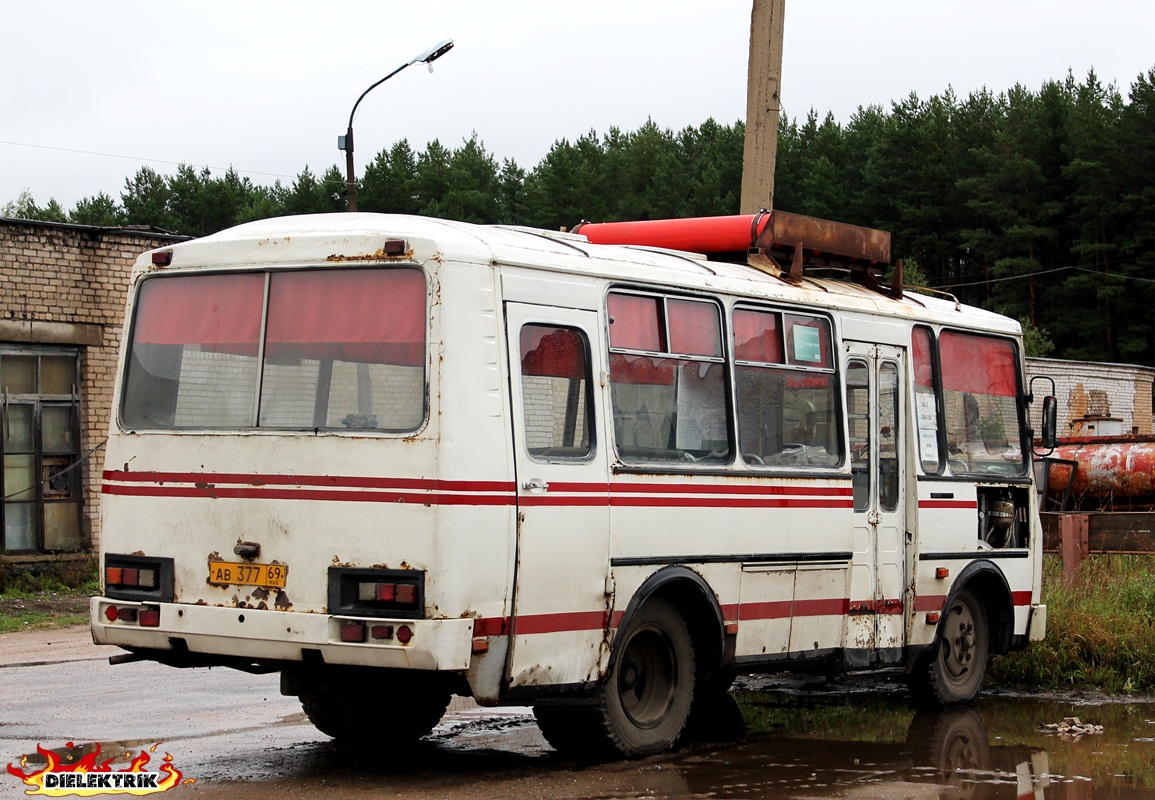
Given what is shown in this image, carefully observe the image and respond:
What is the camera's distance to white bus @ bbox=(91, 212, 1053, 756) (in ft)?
25.3

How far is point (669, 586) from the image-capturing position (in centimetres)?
904

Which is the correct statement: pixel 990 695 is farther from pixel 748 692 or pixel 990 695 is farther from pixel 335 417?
pixel 335 417

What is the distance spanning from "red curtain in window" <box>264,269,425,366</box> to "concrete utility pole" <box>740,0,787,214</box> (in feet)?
24.9

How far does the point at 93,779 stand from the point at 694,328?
4.11 meters

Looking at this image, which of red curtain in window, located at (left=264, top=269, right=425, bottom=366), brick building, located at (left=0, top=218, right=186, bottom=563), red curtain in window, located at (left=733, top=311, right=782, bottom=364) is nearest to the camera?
red curtain in window, located at (left=264, top=269, right=425, bottom=366)

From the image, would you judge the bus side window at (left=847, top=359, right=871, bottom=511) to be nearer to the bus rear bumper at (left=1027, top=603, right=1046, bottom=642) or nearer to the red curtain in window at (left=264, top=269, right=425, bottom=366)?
the bus rear bumper at (left=1027, top=603, right=1046, bottom=642)

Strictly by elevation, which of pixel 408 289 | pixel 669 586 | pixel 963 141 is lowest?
pixel 669 586

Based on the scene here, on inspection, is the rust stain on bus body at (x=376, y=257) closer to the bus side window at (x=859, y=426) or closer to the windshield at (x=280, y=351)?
the windshield at (x=280, y=351)

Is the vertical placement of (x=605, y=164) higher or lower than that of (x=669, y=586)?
higher

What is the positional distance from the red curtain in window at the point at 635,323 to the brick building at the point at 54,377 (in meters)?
13.1

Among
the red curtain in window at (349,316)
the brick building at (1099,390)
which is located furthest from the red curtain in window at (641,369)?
the brick building at (1099,390)

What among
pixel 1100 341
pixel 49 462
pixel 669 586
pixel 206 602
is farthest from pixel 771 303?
pixel 1100 341

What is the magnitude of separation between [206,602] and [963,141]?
6541cm

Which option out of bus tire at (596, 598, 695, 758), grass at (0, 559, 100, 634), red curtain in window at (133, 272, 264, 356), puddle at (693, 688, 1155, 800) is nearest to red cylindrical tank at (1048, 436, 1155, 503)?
puddle at (693, 688, 1155, 800)
